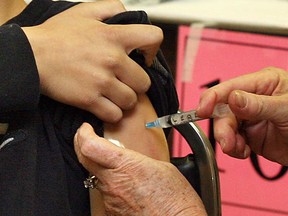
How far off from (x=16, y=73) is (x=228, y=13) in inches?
50.8

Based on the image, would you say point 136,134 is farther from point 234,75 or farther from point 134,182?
point 234,75

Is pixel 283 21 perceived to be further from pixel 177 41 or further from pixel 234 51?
pixel 177 41

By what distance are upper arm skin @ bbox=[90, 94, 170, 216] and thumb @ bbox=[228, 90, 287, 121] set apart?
16 cm

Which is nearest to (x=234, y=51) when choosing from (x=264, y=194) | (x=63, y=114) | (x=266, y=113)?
(x=264, y=194)

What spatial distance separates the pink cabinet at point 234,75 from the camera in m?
2.14

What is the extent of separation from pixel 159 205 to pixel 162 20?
123 centimetres

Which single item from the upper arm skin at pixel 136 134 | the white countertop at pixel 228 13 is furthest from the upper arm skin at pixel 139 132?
the white countertop at pixel 228 13

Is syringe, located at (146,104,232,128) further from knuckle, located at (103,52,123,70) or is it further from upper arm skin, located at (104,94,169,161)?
knuckle, located at (103,52,123,70)

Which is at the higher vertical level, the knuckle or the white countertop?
the knuckle

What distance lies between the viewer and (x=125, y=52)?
1.03 m

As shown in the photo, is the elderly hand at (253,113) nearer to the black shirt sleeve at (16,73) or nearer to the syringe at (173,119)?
the syringe at (173,119)

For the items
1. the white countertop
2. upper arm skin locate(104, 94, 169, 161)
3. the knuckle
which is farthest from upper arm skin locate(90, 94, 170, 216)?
the white countertop

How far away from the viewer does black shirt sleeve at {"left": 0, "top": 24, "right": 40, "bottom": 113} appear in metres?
0.91

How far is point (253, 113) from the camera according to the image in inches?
42.1
